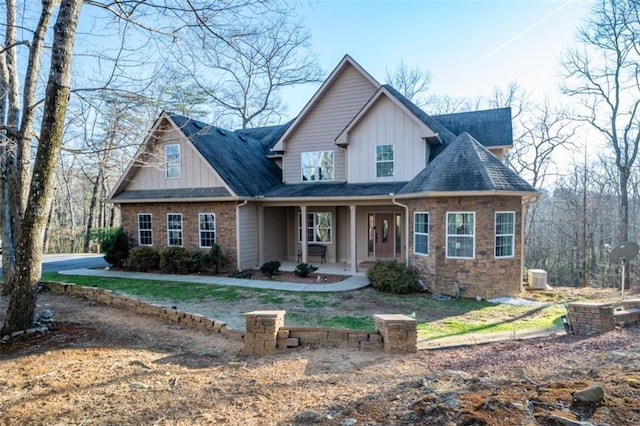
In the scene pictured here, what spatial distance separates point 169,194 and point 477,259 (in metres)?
11.7

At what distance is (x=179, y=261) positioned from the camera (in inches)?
552

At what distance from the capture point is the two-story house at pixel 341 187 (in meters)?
10.4

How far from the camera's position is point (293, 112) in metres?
30.3

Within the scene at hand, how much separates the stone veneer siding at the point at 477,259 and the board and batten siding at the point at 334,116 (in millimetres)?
5548

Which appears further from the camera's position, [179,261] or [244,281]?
[179,261]

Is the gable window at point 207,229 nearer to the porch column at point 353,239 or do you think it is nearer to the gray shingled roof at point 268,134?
the porch column at point 353,239

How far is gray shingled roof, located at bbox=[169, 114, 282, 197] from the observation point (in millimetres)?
14346

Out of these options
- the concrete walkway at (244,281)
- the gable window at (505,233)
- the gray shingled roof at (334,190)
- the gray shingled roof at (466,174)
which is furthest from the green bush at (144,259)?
the gable window at (505,233)

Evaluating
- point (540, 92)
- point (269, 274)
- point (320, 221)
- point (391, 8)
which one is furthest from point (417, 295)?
point (540, 92)

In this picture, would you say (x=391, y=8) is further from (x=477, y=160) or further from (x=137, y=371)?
(x=137, y=371)

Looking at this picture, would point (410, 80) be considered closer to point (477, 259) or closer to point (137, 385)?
point (477, 259)

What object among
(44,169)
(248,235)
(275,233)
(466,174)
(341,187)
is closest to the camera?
(44,169)

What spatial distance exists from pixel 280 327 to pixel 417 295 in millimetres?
5726

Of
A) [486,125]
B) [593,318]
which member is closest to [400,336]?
[593,318]
